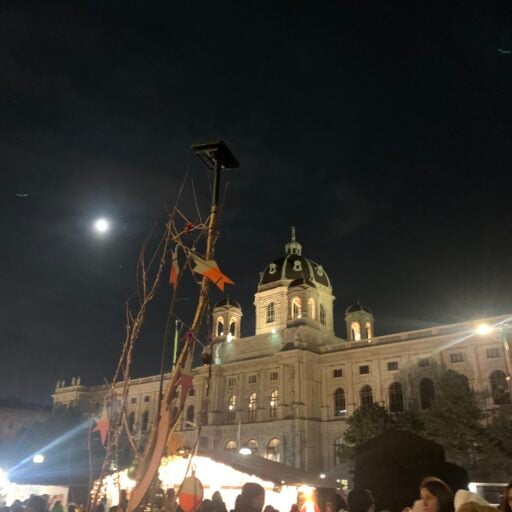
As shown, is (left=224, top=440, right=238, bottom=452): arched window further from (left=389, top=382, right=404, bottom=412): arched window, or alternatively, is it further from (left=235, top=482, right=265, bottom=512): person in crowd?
(left=235, top=482, right=265, bottom=512): person in crowd

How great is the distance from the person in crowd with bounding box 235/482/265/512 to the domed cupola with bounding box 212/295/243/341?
195 feet

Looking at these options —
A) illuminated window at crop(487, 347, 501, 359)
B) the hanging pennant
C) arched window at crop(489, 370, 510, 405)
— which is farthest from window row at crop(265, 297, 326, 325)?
the hanging pennant

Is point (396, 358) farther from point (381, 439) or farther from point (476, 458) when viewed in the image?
point (381, 439)

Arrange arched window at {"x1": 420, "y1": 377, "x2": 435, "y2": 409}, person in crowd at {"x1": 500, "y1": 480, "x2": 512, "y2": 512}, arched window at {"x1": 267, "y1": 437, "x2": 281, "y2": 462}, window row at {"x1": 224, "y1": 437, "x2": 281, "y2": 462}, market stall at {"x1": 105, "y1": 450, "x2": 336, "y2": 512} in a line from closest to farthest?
person in crowd at {"x1": 500, "y1": 480, "x2": 512, "y2": 512} < market stall at {"x1": 105, "y1": 450, "x2": 336, "y2": 512} < arched window at {"x1": 420, "y1": 377, "x2": 435, "y2": 409} < window row at {"x1": 224, "y1": 437, "x2": 281, "y2": 462} < arched window at {"x1": 267, "y1": 437, "x2": 281, "y2": 462}

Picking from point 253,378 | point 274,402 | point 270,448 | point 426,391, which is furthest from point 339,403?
point 253,378

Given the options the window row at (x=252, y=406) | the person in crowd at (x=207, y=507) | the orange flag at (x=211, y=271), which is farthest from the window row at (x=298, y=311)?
the orange flag at (x=211, y=271)

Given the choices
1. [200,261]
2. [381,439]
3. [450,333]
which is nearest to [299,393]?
[450,333]

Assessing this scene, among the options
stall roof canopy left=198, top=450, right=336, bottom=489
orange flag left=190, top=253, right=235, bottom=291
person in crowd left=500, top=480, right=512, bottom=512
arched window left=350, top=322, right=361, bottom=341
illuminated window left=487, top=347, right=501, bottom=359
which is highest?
arched window left=350, top=322, right=361, bottom=341

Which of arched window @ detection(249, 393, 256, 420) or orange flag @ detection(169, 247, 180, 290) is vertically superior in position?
arched window @ detection(249, 393, 256, 420)

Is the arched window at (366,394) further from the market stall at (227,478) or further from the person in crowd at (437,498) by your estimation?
the person in crowd at (437,498)

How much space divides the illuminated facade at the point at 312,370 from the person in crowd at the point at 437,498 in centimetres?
3603

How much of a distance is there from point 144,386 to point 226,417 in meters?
18.2

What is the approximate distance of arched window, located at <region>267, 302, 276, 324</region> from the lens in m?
60.1

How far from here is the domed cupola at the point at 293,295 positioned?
56.5 metres
